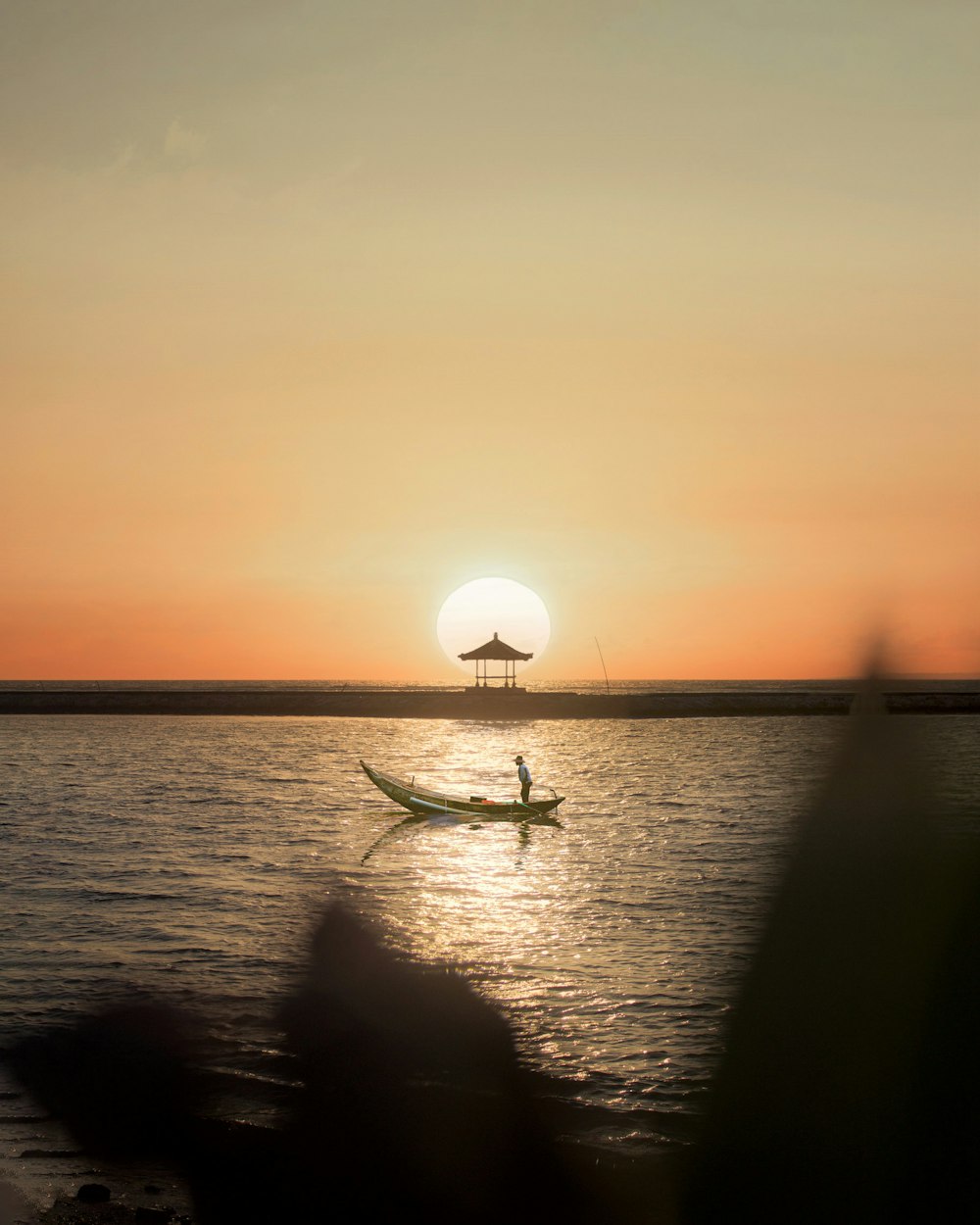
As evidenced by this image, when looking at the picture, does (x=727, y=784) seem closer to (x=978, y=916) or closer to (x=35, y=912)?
(x=978, y=916)

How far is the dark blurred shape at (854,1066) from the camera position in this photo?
10.9 m

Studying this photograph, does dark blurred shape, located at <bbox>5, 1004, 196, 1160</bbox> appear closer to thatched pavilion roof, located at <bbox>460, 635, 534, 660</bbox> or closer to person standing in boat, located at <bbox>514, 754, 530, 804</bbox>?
person standing in boat, located at <bbox>514, 754, 530, 804</bbox>

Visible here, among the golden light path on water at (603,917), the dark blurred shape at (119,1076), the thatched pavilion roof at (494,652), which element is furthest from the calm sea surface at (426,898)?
the thatched pavilion roof at (494,652)

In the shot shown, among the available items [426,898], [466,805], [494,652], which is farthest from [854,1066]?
[494,652]

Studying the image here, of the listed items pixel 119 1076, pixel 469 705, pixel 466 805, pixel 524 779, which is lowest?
pixel 119 1076

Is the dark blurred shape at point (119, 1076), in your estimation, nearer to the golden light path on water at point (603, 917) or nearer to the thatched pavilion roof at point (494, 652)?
the golden light path on water at point (603, 917)

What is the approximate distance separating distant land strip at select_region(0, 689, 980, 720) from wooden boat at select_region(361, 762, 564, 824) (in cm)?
7525

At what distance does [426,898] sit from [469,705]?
93258mm

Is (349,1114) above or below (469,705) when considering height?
below

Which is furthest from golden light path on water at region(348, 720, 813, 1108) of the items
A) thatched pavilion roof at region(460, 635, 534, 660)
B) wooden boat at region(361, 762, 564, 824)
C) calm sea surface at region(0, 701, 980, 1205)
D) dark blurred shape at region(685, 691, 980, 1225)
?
thatched pavilion roof at region(460, 635, 534, 660)

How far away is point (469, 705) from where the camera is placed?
118750 millimetres

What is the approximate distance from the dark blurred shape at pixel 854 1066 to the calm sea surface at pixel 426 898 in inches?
31.5

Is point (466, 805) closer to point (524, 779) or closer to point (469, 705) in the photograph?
point (524, 779)

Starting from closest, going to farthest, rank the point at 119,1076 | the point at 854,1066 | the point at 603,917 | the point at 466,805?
the point at 119,1076
the point at 854,1066
the point at 603,917
the point at 466,805
